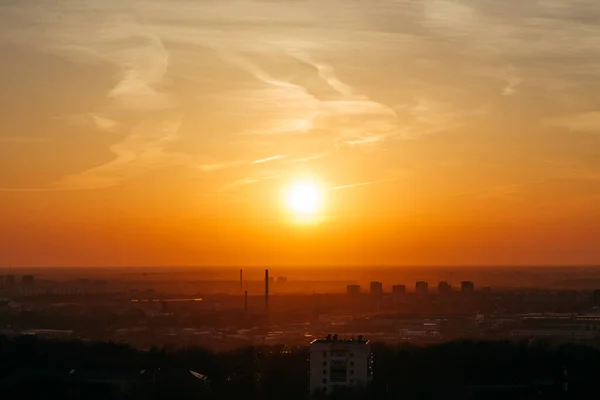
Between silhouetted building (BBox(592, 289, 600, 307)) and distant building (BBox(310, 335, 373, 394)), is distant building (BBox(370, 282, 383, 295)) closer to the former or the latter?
silhouetted building (BBox(592, 289, 600, 307))

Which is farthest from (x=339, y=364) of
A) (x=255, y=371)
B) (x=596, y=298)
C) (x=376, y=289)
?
(x=376, y=289)

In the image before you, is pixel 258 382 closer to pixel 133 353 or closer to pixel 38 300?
pixel 133 353

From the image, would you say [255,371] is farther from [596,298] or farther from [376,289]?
[376,289]

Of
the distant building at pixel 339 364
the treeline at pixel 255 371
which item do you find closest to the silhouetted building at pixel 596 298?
the treeline at pixel 255 371

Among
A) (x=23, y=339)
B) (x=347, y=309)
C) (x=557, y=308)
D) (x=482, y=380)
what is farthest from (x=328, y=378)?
(x=347, y=309)

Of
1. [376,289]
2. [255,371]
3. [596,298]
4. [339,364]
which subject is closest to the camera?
[255,371]

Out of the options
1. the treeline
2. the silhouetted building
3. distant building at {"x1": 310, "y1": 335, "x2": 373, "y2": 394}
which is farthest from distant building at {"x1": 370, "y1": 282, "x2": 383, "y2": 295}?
distant building at {"x1": 310, "y1": 335, "x2": 373, "y2": 394}

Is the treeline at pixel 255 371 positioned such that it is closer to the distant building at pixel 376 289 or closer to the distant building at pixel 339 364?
the distant building at pixel 339 364

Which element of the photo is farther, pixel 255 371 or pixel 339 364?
pixel 339 364
